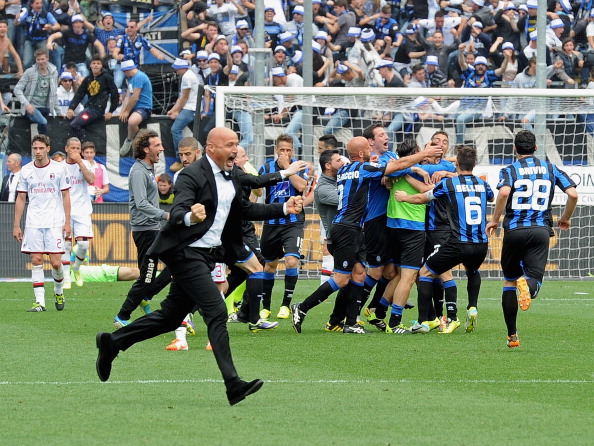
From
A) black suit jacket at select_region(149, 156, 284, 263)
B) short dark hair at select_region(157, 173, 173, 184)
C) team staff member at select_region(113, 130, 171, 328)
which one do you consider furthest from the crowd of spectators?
black suit jacket at select_region(149, 156, 284, 263)

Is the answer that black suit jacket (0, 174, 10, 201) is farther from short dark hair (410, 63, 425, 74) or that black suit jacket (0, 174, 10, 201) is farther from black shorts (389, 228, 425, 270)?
black shorts (389, 228, 425, 270)

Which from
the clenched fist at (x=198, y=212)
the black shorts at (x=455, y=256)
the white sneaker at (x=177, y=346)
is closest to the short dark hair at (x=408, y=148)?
the black shorts at (x=455, y=256)

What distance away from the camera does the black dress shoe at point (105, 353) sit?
8438mm

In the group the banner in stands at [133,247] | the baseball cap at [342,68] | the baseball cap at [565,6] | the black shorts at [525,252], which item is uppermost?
the baseball cap at [565,6]

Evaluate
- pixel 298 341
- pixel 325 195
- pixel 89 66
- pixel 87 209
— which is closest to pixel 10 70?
pixel 89 66

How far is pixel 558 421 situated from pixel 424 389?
5.06 feet

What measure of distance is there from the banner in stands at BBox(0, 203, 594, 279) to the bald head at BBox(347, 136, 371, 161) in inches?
329

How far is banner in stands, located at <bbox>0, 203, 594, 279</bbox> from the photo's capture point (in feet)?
68.4

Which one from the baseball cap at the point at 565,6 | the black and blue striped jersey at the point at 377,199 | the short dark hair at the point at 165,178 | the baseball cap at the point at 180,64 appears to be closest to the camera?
the black and blue striped jersey at the point at 377,199

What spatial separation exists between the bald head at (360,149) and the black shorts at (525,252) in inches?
78.9

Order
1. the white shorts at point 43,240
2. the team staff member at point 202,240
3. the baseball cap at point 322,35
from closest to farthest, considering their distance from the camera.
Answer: the team staff member at point 202,240, the white shorts at point 43,240, the baseball cap at point 322,35

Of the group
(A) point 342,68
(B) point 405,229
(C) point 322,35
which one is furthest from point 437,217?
(C) point 322,35

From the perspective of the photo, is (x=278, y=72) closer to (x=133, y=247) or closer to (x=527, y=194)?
(x=133, y=247)

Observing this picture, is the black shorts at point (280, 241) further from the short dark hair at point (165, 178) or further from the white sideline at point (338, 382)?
the white sideline at point (338, 382)
